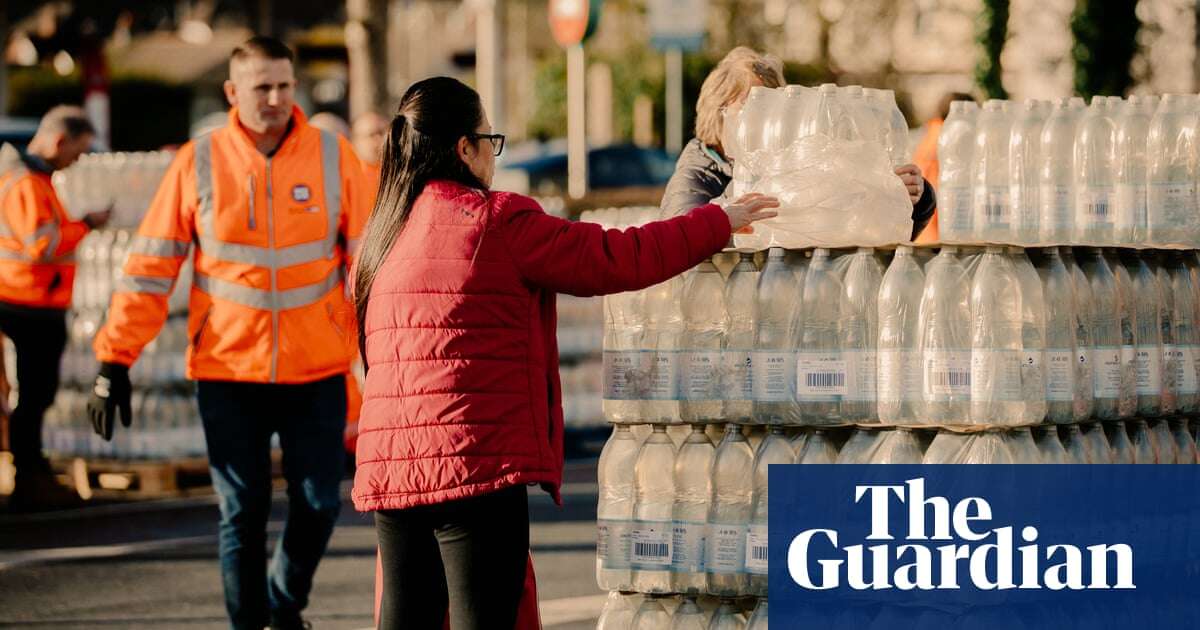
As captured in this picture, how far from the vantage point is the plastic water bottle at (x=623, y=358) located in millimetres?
A: 5758

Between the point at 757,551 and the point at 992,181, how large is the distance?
146cm

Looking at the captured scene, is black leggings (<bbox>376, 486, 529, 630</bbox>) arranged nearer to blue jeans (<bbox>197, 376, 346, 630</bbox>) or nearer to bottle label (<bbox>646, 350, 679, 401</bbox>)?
bottle label (<bbox>646, 350, 679, 401</bbox>)

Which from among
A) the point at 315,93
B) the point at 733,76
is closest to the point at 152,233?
the point at 733,76

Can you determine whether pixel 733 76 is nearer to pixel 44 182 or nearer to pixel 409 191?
pixel 409 191

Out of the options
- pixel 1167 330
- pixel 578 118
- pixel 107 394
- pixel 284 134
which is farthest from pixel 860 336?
pixel 578 118

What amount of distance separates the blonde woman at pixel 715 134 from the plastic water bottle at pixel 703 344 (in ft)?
2.68

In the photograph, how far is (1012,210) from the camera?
6078 mm

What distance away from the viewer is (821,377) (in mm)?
5453

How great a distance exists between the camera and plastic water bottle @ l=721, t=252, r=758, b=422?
5.58 metres

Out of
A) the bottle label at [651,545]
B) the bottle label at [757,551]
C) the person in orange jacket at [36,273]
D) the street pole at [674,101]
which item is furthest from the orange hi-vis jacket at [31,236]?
the street pole at [674,101]

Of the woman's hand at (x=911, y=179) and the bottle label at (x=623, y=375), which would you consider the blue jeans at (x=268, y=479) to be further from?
the woman's hand at (x=911, y=179)

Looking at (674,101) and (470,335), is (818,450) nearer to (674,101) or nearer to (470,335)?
(470,335)

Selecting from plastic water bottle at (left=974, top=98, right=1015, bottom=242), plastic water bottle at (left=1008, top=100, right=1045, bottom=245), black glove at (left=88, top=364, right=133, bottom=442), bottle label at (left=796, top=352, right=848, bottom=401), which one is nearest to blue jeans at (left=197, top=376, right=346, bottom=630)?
black glove at (left=88, top=364, right=133, bottom=442)

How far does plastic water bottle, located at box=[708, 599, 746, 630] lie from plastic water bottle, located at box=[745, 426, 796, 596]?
112 mm
